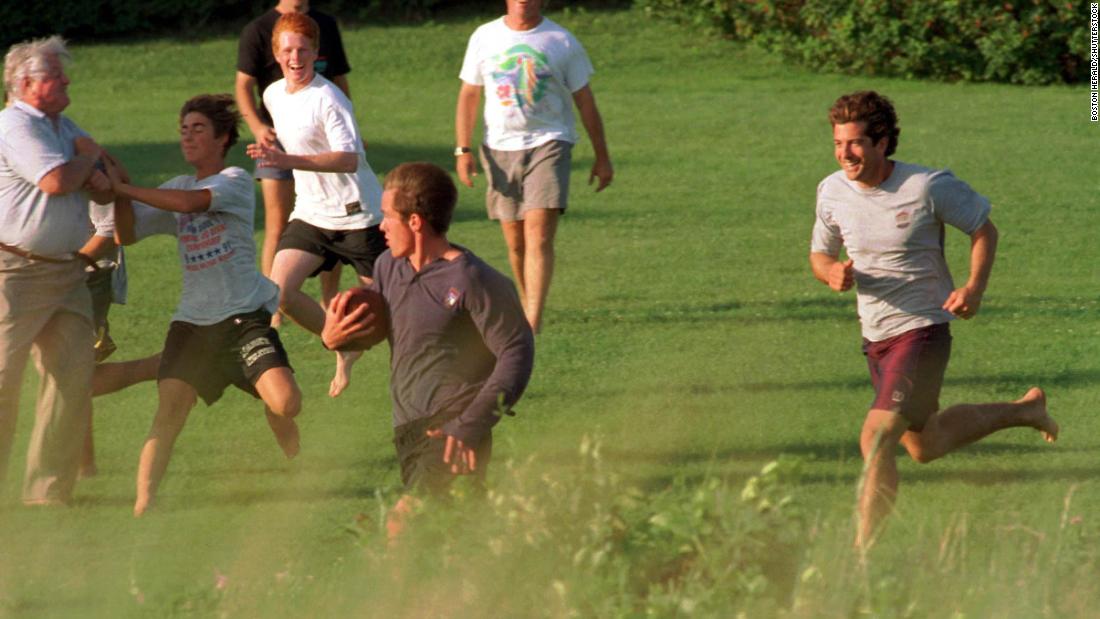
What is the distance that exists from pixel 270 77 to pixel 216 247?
367 centimetres

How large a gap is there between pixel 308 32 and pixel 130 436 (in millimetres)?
2245

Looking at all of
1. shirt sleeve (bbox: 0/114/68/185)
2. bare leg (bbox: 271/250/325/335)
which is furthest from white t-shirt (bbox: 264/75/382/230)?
shirt sleeve (bbox: 0/114/68/185)

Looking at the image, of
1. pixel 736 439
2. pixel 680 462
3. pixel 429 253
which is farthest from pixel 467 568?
pixel 736 439

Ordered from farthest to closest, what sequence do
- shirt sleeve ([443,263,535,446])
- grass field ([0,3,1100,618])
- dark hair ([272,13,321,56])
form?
dark hair ([272,13,321,56])
shirt sleeve ([443,263,535,446])
grass field ([0,3,1100,618])

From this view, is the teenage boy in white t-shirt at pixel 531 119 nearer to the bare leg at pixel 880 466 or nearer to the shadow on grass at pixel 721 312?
the shadow on grass at pixel 721 312

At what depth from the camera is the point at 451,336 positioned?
590 cm

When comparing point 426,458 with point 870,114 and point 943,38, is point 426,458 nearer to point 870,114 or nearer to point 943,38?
point 870,114

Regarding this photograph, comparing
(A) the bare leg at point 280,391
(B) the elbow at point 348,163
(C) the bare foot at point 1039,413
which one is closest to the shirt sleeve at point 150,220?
(A) the bare leg at point 280,391

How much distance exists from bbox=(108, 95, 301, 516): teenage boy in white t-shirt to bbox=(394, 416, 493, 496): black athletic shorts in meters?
1.38

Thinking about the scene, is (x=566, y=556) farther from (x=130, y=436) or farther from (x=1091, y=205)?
(x=1091, y=205)

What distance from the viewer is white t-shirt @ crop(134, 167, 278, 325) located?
7.24 meters

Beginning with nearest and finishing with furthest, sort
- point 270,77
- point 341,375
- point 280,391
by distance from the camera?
1. point 280,391
2. point 341,375
3. point 270,77

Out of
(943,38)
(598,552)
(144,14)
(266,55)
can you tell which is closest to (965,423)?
(598,552)

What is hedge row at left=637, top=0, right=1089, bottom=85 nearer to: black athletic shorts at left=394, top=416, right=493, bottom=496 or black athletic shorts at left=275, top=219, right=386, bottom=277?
black athletic shorts at left=275, top=219, right=386, bottom=277
